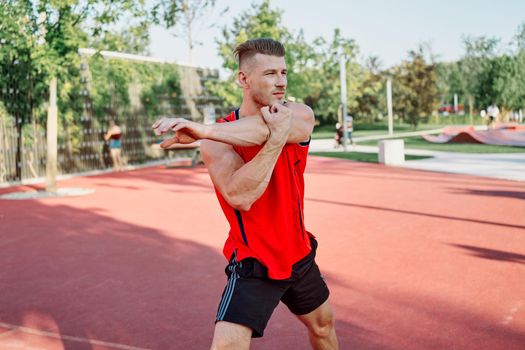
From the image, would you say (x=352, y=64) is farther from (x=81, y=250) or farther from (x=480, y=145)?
(x=81, y=250)

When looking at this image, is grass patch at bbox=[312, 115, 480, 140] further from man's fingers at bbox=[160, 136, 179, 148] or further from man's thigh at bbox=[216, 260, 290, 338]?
man's fingers at bbox=[160, 136, 179, 148]

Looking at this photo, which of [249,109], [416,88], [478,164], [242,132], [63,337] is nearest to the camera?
[242,132]

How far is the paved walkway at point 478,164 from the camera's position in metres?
15.8

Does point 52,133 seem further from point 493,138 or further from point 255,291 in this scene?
point 493,138

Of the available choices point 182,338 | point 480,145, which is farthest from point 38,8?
point 480,145

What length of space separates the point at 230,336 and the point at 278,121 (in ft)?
3.22

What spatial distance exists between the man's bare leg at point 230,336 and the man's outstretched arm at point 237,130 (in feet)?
2.71

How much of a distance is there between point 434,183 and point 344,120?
38.1 feet

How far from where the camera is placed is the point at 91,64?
21328mm

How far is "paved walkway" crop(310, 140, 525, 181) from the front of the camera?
1580 cm

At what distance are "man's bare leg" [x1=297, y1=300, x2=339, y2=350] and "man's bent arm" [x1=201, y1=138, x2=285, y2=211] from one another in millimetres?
769

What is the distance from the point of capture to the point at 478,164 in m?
18.2

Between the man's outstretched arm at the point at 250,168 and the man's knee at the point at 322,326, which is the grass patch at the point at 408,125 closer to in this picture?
the man's knee at the point at 322,326

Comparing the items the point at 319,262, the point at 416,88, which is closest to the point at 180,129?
the point at 319,262
